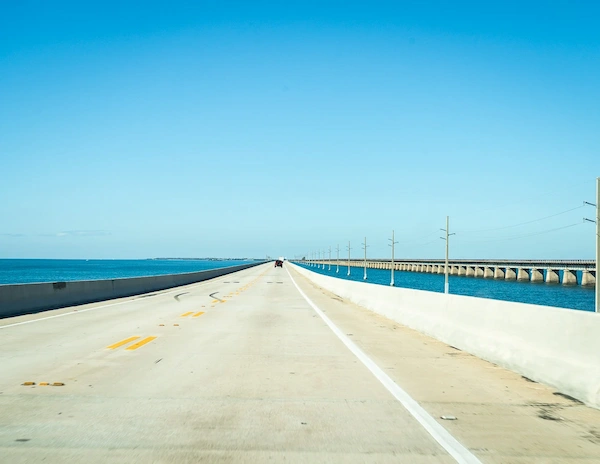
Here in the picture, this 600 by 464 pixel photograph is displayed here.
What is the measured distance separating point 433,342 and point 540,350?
15.1ft

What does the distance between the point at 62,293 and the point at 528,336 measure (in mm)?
19163

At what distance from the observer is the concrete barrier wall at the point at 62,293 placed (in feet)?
61.8

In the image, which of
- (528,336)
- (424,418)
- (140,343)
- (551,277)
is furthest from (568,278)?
(424,418)

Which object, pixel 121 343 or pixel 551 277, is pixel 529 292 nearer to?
pixel 551 277

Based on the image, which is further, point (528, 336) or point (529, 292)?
point (529, 292)

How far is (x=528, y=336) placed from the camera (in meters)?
8.85

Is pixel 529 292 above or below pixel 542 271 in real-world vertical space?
below

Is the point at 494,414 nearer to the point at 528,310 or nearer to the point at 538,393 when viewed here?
the point at 538,393

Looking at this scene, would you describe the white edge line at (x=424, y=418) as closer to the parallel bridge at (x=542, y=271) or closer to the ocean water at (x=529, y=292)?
the ocean water at (x=529, y=292)

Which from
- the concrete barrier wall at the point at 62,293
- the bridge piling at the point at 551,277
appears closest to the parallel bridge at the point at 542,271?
the bridge piling at the point at 551,277

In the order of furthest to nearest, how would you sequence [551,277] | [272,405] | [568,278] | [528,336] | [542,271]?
[542,271] < [551,277] < [568,278] < [528,336] < [272,405]

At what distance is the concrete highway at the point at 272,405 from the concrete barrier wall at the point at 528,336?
280 millimetres

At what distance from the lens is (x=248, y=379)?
8.34 metres

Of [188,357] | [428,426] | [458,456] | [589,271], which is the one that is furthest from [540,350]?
[589,271]
